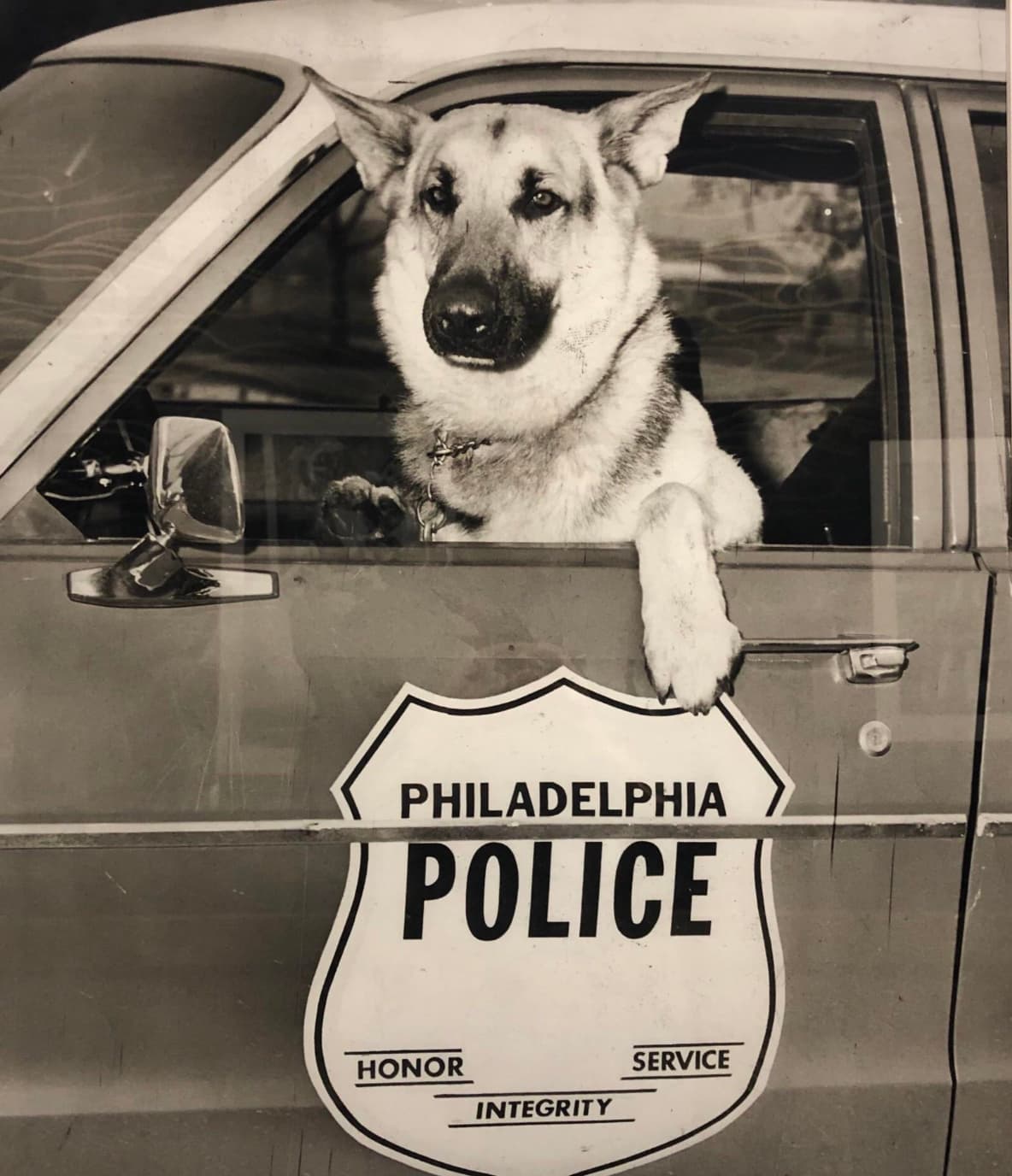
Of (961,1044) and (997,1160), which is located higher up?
(961,1044)

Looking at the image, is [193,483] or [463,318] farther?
[463,318]

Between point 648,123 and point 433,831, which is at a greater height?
point 648,123

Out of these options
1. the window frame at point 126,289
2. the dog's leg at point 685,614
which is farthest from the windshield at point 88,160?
the dog's leg at point 685,614

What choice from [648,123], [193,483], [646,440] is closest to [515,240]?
[648,123]

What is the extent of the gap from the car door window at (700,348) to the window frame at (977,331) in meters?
0.12

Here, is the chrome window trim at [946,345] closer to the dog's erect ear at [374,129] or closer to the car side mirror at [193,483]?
the dog's erect ear at [374,129]

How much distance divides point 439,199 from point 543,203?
15cm

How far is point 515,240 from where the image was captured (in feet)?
5.03

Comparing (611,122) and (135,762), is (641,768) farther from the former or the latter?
(611,122)

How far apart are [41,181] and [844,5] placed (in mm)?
1175

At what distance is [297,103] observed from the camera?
147 centimetres

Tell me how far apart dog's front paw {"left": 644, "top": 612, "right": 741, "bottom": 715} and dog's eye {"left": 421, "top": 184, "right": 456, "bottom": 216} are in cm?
67

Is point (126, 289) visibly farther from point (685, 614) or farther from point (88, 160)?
point (685, 614)

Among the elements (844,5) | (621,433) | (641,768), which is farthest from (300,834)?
(844,5)
